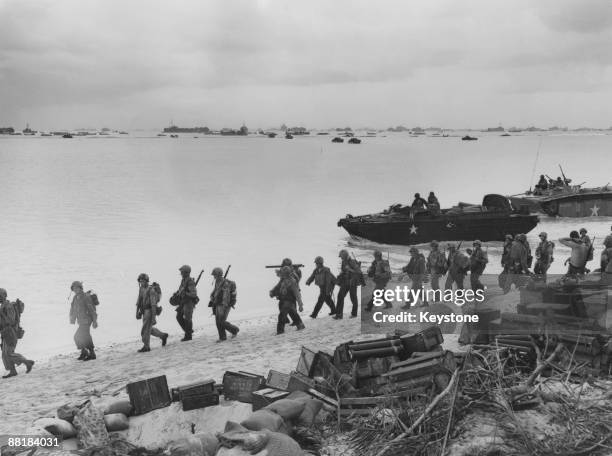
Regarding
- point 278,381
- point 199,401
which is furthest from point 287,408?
point 199,401

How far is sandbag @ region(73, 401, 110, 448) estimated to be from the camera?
7.25m

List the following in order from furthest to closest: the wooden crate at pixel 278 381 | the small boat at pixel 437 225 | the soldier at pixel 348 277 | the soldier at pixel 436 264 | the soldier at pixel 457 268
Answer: the small boat at pixel 437 225, the soldier at pixel 436 264, the soldier at pixel 457 268, the soldier at pixel 348 277, the wooden crate at pixel 278 381

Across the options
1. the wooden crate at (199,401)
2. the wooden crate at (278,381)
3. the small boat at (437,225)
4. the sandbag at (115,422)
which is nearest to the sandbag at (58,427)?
the sandbag at (115,422)

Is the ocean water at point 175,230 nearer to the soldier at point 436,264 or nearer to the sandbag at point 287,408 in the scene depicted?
the soldier at point 436,264

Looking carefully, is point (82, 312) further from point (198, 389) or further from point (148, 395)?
point (198, 389)

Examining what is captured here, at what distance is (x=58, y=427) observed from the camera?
7.44 m

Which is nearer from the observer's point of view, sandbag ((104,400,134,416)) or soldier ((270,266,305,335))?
sandbag ((104,400,134,416))

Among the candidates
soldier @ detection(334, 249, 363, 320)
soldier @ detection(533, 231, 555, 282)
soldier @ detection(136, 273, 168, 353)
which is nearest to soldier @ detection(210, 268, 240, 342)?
soldier @ detection(136, 273, 168, 353)

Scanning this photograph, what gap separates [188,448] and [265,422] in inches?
33.4

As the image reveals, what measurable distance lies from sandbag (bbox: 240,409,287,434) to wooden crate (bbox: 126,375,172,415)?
5.63ft

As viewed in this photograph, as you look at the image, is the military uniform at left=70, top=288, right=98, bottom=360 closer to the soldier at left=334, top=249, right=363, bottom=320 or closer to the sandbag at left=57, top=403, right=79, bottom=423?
the sandbag at left=57, top=403, right=79, bottom=423

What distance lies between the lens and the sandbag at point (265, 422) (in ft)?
22.0

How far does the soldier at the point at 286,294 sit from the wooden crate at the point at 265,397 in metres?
4.32

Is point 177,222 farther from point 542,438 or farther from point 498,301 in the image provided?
point 542,438
